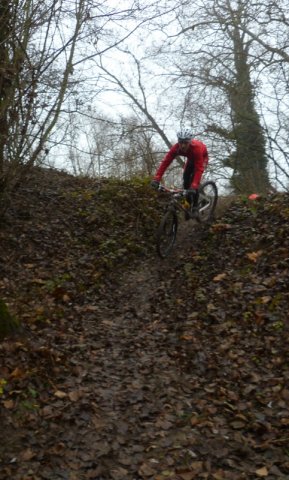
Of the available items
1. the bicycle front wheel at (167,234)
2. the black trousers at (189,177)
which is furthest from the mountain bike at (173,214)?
the black trousers at (189,177)

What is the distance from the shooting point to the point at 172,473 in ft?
13.7

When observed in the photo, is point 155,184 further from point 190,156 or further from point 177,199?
point 190,156

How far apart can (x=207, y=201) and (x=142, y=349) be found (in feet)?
16.8

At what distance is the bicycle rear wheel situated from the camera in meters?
10.6

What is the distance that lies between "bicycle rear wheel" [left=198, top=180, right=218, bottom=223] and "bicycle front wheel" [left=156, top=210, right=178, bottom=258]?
1.03 m

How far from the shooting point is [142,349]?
21.0ft

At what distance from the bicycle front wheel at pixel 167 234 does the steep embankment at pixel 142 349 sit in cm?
25

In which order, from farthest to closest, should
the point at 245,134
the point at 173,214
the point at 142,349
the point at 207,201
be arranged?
the point at 245,134 < the point at 207,201 < the point at 173,214 < the point at 142,349

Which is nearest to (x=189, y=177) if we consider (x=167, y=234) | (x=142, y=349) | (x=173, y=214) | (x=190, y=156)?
(x=190, y=156)

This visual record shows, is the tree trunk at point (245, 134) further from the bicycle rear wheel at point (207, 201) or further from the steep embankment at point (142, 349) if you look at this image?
the steep embankment at point (142, 349)

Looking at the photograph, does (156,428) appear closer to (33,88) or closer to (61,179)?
(33,88)

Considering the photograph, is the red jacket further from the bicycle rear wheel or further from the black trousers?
the bicycle rear wheel

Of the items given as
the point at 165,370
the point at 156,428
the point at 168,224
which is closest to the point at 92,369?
the point at 165,370

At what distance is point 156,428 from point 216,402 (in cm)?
76
